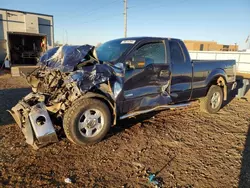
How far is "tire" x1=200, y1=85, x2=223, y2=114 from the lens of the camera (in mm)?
5543

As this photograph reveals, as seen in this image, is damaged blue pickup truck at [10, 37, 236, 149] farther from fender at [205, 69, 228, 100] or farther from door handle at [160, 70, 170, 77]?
fender at [205, 69, 228, 100]

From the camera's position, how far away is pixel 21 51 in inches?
603

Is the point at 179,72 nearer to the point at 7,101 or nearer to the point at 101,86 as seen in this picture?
Answer: the point at 101,86

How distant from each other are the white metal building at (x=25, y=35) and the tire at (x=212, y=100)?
13.0m

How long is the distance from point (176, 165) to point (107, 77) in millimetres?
1910

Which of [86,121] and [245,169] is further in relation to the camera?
[86,121]

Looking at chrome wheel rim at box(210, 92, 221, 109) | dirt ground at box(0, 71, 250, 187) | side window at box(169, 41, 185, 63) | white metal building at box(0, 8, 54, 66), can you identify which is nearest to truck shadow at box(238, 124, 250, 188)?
dirt ground at box(0, 71, 250, 187)

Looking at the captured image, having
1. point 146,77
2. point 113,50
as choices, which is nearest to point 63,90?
point 113,50

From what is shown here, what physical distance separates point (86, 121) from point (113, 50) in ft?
5.71

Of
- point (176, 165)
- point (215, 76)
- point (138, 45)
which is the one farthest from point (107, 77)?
point (215, 76)

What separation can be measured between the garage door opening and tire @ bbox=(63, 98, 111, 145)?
44.6 ft

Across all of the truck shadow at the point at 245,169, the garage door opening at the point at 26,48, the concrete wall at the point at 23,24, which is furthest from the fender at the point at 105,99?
the garage door opening at the point at 26,48

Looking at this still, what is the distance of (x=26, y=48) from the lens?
15.8 m

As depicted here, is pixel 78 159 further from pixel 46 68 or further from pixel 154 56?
pixel 154 56
